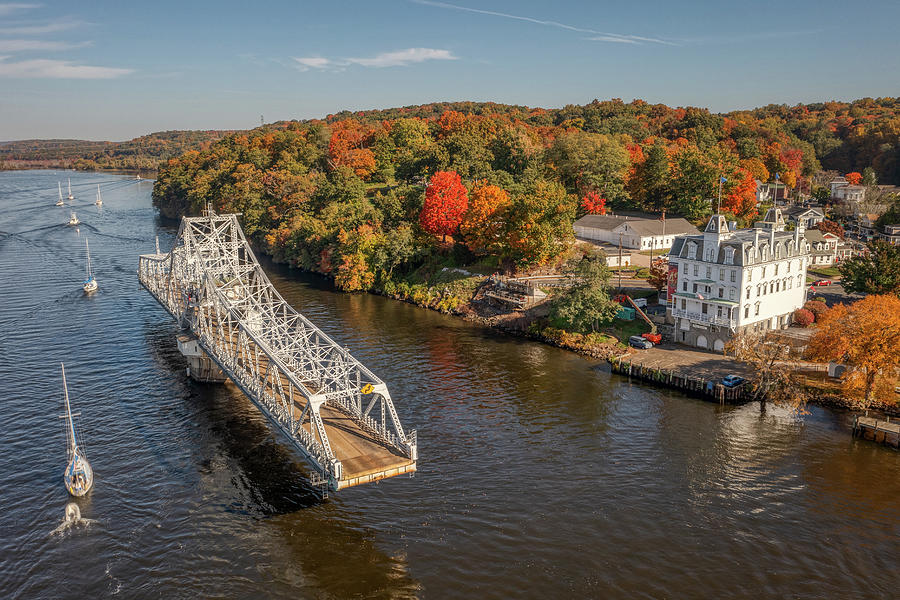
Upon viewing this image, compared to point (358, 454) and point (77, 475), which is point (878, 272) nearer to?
point (358, 454)

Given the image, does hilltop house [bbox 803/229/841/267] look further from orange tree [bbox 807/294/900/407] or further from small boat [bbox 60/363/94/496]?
small boat [bbox 60/363/94/496]

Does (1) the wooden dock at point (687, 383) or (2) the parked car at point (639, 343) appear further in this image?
(2) the parked car at point (639, 343)

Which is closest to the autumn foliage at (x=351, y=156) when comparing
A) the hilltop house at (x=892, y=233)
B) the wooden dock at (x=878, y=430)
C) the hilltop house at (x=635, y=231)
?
the hilltop house at (x=635, y=231)

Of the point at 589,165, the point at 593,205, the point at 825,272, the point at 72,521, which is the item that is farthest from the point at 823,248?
the point at 72,521

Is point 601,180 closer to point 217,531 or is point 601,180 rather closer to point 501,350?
Result: point 501,350

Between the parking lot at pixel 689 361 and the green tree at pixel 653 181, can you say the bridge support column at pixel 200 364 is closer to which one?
the parking lot at pixel 689 361

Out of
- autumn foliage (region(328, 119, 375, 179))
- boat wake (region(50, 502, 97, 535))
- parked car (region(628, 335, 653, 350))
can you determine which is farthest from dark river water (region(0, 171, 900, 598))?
autumn foliage (region(328, 119, 375, 179))
